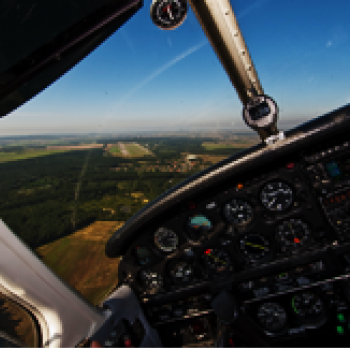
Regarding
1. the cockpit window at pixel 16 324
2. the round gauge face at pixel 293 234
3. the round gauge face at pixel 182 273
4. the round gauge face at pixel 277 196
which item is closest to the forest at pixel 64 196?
the cockpit window at pixel 16 324

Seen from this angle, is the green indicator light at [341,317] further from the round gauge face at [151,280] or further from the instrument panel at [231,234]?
the round gauge face at [151,280]

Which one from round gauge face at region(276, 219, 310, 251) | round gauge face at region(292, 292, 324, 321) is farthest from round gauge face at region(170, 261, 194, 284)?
round gauge face at region(292, 292, 324, 321)

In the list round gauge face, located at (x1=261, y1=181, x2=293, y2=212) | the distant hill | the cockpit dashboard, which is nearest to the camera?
the cockpit dashboard

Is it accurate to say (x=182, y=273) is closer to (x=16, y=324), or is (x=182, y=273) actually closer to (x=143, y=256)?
(x=143, y=256)

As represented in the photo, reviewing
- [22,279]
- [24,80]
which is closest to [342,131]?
[24,80]

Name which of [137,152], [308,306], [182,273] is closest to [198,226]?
[182,273]

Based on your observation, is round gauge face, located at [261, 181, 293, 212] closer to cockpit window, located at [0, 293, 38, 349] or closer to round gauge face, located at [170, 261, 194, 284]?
round gauge face, located at [170, 261, 194, 284]

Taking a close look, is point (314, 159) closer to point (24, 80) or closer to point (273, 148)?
point (273, 148)
